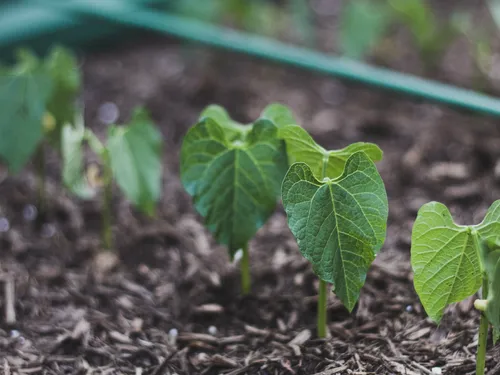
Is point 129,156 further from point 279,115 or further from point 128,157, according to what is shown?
point 279,115

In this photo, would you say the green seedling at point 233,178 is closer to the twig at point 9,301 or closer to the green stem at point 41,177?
the twig at point 9,301

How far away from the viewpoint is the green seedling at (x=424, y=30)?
275 cm

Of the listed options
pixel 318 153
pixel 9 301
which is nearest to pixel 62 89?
pixel 9 301

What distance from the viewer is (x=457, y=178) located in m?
2.15

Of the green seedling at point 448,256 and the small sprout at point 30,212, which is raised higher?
the small sprout at point 30,212

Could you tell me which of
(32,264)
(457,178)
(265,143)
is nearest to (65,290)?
(32,264)

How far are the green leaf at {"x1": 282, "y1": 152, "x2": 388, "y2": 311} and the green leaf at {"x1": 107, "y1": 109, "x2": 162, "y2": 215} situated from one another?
2.05 feet

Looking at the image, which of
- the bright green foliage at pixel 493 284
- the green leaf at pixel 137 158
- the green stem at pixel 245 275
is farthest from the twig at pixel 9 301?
the bright green foliage at pixel 493 284

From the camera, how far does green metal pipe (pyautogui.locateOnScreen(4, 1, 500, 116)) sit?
191cm

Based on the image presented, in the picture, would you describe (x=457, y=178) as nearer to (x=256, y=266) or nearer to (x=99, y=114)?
(x=256, y=266)

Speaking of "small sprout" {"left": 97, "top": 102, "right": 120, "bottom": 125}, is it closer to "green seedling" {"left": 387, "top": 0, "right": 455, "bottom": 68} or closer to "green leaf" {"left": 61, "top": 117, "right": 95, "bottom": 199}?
"green leaf" {"left": 61, "top": 117, "right": 95, "bottom": 199}

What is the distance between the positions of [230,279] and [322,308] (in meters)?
0.40

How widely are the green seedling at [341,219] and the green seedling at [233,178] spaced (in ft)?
0.61

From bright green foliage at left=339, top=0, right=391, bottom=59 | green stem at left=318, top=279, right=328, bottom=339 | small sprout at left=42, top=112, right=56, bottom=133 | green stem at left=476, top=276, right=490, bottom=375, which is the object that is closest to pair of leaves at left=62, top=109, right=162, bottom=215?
small sprout at left=42, top=112, right=56, bottom=133
